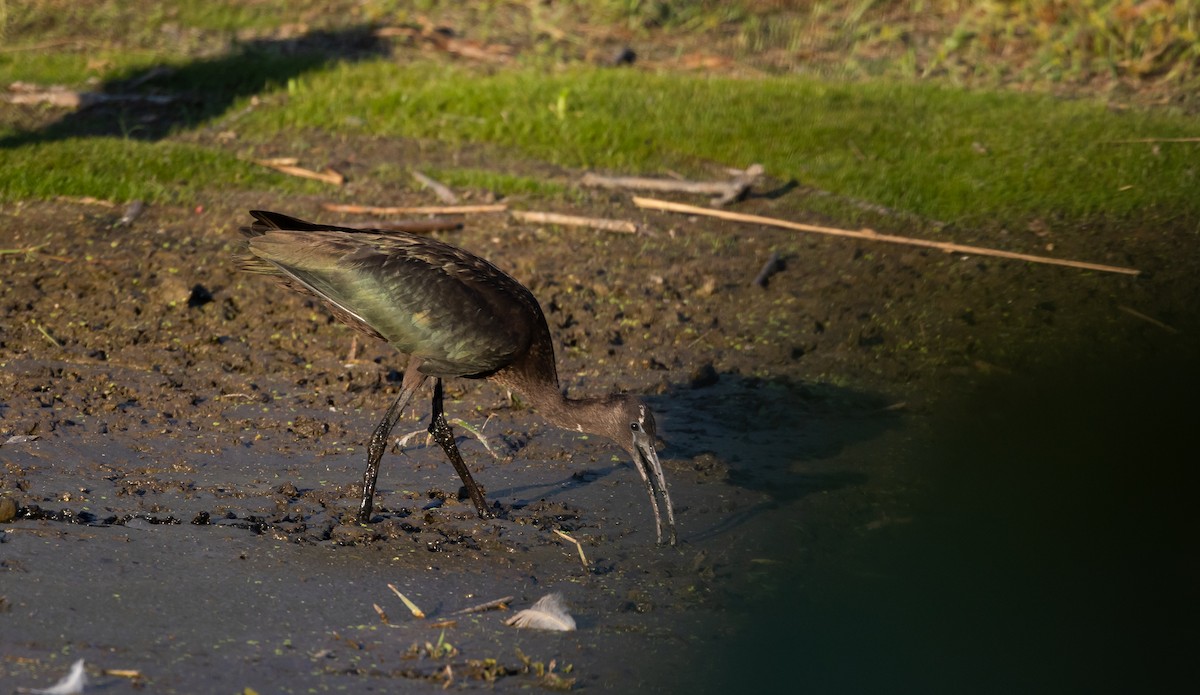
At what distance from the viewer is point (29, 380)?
22.9ft

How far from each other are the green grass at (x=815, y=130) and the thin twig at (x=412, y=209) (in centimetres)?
130

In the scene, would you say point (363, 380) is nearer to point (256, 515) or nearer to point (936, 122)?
point (256, 515)

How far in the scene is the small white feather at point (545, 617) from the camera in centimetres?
503

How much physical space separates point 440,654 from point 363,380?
9.56 ft

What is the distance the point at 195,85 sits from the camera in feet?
39.4

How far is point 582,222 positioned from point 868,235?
187 cm

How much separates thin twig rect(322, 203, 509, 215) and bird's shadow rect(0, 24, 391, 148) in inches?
93.2

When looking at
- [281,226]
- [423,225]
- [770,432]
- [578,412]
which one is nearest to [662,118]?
[423,225]

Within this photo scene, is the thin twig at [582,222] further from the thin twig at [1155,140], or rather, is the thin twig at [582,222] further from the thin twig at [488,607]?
the thin twig at [488,607]

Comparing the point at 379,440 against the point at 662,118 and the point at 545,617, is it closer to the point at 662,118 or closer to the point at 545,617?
the point at 545,617

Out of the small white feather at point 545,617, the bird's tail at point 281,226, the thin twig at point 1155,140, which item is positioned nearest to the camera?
the small white feather at point 545,617

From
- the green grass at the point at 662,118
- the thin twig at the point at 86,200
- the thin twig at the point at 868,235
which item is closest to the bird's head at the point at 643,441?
the thin twig at the point at 868,235

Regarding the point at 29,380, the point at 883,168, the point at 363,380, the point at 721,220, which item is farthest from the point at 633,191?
the point at 29,380

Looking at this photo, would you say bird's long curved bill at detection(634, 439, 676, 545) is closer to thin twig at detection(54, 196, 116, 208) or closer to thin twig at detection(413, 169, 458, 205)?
thin twig at detection(413, 169, 458, 205)
